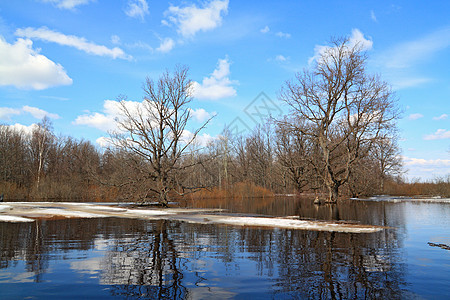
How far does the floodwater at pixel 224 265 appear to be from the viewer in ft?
18.2

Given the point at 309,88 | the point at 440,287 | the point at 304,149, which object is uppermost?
the point at 309,88

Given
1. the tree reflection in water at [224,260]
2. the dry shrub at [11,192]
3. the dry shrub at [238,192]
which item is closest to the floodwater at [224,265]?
the tree reflection in water at [224,260]

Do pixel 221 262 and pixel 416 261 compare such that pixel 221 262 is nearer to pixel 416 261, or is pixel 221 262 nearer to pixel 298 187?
pixel 416 261

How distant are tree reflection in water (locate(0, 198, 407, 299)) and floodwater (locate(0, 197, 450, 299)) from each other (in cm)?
2

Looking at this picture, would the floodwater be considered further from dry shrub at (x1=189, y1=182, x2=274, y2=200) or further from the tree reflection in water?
dry shrub at (x1=189, y1=182, x2=274, y2=200)

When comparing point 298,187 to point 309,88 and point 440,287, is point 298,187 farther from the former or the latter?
point 440,287

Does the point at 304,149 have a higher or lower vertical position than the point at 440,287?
higher

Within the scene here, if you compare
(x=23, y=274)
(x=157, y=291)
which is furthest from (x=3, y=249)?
(x=157, y=291)

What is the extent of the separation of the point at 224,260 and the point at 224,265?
499 mm

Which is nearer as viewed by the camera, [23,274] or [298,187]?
[23,274]

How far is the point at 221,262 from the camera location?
774 centimetres

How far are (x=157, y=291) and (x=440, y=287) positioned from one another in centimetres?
511

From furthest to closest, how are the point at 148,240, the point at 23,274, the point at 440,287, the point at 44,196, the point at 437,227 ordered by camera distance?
the point at 44,196
the point at 437,227
the point at 148,240
the point at 23,274
the point at 440,287

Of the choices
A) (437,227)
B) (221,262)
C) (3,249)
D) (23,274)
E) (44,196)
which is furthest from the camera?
(44,196)
